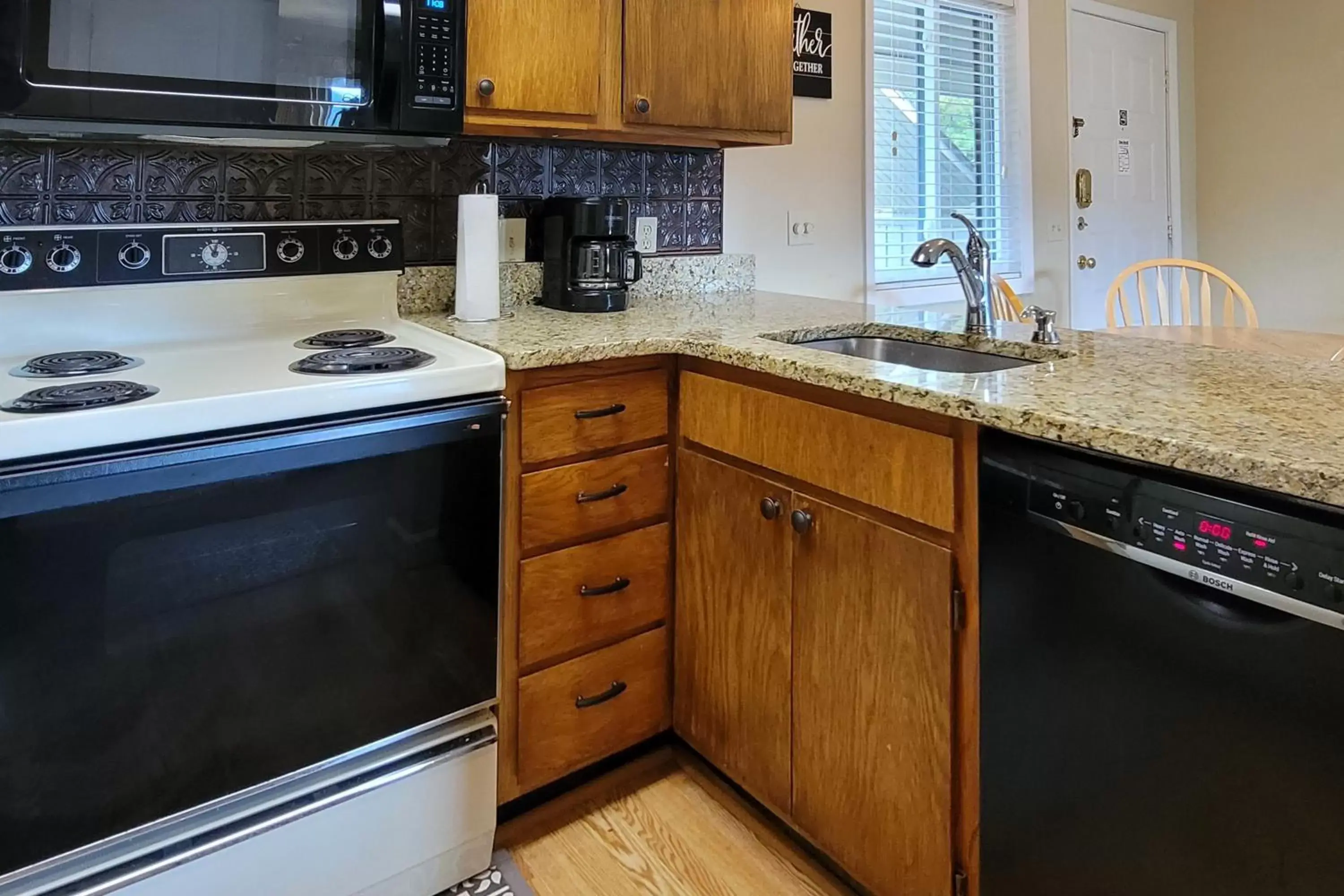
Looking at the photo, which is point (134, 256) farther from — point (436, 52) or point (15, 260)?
point (436, 52)

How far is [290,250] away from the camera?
1.73 meters

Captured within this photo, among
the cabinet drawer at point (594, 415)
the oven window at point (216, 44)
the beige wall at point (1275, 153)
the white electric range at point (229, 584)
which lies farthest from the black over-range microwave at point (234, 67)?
the beige wall at point (1275, 153)

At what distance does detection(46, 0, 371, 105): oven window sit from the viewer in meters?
1.33

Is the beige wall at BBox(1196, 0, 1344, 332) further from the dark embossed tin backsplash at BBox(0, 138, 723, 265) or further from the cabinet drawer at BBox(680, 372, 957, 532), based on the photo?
the cabinet drawer at BBox(680, 372, 957, 532)

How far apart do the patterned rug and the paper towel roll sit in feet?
3.51

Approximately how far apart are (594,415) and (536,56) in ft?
2.56

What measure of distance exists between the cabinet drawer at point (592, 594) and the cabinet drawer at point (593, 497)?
0.03m

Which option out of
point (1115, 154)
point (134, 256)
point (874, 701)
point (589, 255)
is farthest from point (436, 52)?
point (1115, 154)

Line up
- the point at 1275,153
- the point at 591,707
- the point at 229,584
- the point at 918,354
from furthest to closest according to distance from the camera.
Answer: the point at 1275,153, the point at 918,354, the point at 591,707, the point at 229,584

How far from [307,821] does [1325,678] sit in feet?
4.32

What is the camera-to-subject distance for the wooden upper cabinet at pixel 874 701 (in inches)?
50.3

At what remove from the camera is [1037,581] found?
1116mm

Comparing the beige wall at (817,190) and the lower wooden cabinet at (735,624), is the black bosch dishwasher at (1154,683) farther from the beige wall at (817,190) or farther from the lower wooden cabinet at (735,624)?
the beige wall at (817,190)

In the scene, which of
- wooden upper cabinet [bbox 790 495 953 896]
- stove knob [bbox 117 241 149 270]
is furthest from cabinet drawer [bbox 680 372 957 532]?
stove knob [bbox 117 241 149 270]
